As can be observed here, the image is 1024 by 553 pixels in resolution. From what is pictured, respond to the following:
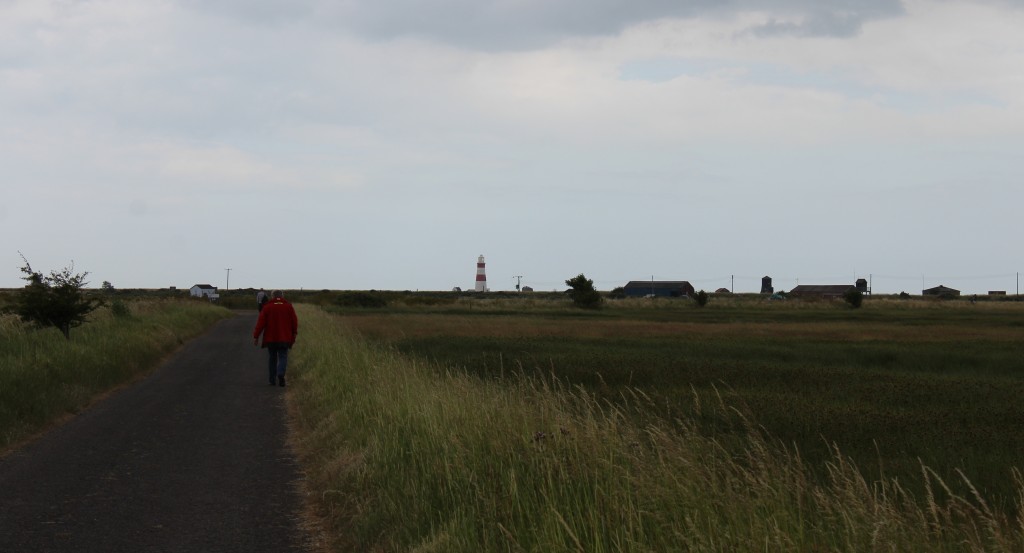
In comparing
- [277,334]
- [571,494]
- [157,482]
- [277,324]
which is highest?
[277,324]

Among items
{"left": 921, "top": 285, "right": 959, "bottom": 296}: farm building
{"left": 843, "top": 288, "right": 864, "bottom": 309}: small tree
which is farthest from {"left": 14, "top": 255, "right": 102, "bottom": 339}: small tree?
{"left": 921, "top": 285, "right": 959, "bottom": 296}: farm building

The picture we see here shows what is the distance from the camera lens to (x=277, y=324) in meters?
18.7

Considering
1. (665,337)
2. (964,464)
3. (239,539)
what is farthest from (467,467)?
(665,337)

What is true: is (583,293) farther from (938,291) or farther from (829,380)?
(938,291)

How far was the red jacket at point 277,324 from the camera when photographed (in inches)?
728

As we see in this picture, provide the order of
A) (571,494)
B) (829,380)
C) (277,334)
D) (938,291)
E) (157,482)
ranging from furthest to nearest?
(938,291)
(829,380)
(277,334)
(157,482)
(571,494)

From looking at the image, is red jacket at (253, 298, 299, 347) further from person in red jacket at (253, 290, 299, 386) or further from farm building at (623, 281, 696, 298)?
farm building at (623, 281, 696, 298)

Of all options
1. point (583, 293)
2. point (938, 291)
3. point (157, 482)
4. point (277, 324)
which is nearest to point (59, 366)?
point (277, 324)

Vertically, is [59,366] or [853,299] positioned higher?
[853,299]

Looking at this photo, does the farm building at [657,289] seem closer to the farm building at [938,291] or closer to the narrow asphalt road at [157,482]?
the farm building at [938,291]

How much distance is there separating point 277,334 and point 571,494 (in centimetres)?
1340

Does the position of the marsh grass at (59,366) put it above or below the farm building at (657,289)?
below

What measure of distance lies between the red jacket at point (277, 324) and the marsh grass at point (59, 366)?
291 cm

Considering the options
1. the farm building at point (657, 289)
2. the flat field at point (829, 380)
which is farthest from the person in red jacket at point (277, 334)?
the farm building at point (657, 289)
